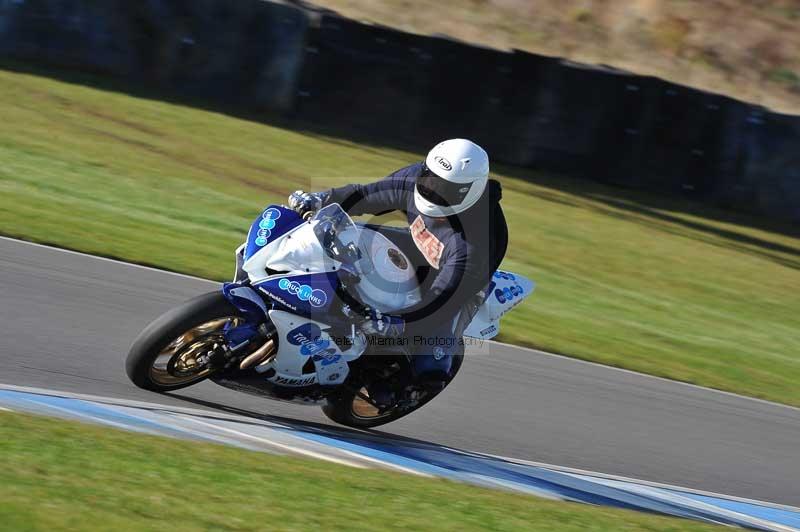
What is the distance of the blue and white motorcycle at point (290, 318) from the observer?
5875 mm

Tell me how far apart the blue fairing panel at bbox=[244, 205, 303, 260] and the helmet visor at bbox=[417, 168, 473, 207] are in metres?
0.72

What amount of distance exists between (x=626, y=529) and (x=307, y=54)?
43.7 ft

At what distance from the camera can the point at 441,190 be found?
6.22 metres

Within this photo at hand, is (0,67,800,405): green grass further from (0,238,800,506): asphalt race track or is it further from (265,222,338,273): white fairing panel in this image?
(265,222,338,273): white fairing panel

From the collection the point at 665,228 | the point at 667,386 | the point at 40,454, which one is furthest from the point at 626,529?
the point at 665,228

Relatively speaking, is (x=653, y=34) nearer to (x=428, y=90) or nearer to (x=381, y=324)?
(x=428, y=90)

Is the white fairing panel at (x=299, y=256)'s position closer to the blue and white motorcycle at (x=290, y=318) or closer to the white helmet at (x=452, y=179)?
the blue and white motorcycle at (x=290, y=318)

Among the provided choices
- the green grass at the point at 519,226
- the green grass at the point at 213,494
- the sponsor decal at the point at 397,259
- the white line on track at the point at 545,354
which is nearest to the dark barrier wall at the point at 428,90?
the green grass at the point at 519,226

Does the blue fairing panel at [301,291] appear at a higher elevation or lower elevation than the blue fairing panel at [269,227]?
lower

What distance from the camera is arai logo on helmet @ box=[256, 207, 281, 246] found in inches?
241

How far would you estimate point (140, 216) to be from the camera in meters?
11.9

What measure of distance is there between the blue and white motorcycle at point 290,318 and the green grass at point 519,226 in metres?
2.73

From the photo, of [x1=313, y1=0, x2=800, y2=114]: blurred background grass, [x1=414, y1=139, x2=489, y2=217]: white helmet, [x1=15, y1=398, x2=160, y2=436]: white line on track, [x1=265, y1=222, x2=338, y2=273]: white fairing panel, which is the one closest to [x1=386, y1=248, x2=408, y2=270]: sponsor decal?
[x1=414, y1=139, x2=489, y2=217]: white helmet

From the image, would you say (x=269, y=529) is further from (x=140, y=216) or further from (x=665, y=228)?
(x=665, y=228)
